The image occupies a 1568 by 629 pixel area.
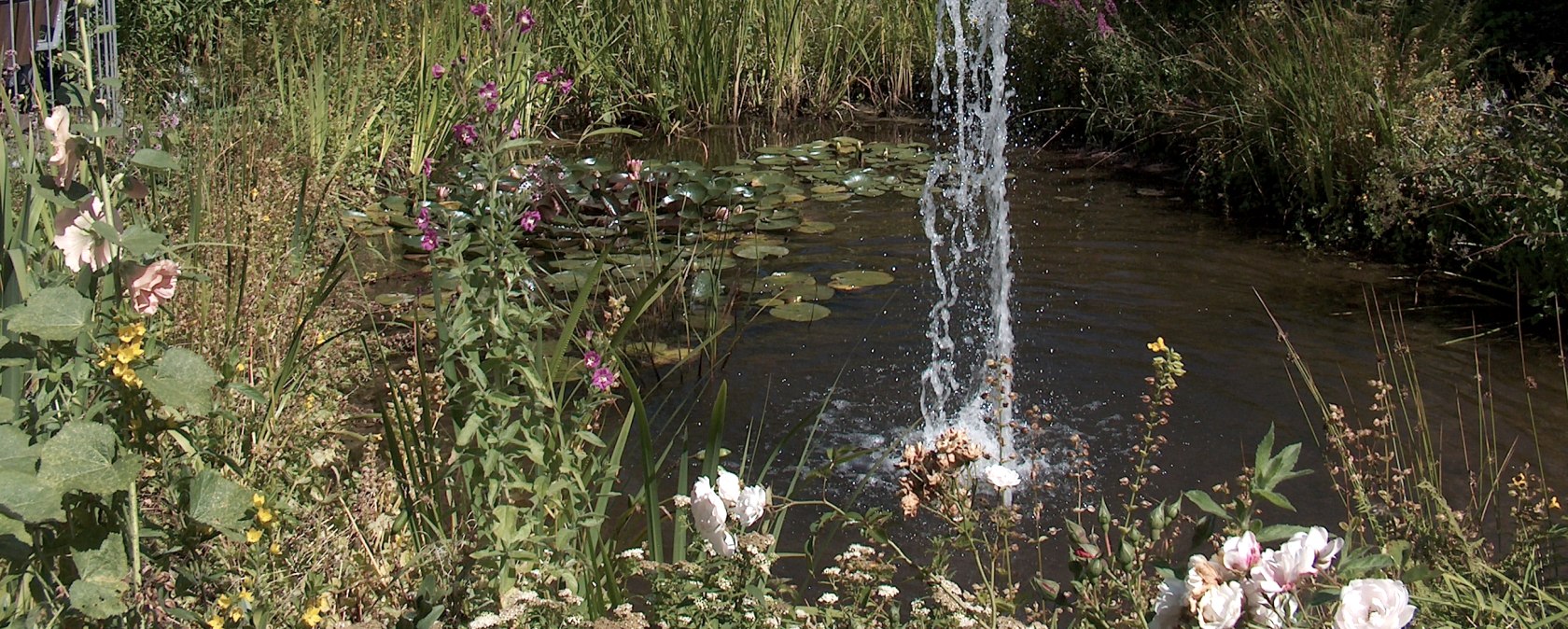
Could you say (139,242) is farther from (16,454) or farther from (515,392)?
(515,392)

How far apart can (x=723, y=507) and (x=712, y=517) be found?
0.8 inches

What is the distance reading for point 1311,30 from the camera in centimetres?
603

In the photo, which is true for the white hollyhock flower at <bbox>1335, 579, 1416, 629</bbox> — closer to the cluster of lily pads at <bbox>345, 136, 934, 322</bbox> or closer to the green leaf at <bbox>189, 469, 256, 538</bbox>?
the green leaf at <bbox>189, 469, 256, 538</bbox>

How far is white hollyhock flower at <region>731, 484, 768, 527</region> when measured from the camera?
73.1 inches

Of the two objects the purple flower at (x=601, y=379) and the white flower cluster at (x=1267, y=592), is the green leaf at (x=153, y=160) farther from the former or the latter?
the white flower cluster at (x=1267, y=592)

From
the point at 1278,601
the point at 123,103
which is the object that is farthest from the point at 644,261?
the point at 1278,601

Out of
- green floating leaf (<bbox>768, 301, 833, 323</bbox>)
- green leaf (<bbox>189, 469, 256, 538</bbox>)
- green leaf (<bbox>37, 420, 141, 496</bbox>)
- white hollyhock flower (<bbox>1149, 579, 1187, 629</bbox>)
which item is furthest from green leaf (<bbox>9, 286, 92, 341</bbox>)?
green floating leaf (<bbox>768, 301, 833, 323</bbox>)

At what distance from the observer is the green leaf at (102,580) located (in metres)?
1.72

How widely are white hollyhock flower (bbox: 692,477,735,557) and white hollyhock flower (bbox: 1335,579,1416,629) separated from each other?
760 mm

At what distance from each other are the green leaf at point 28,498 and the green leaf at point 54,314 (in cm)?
17

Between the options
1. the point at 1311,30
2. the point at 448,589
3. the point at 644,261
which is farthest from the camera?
the point at 1311,30

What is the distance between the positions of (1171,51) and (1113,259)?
80.8 inches

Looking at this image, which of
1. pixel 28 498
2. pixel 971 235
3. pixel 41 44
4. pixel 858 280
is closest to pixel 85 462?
pixel 28 498

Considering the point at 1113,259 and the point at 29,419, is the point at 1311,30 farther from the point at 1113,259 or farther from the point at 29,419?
the point at 29,419
